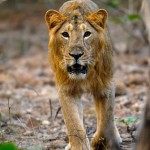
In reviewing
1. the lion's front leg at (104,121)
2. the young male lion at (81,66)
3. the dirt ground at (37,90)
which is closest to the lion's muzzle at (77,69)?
the young male lion at (81,66)

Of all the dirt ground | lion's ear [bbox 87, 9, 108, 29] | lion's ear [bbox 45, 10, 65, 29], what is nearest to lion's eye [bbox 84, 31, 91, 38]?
lion's ear [bbox 87, 9, 108, 29]

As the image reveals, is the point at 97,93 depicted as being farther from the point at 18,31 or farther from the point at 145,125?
the point at 18,31

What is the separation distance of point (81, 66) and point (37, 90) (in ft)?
14.6

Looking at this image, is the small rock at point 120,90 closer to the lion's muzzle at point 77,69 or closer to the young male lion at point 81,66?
the young male lion at point 81,66

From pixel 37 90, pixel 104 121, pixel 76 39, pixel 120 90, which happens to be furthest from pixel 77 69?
pixel 37 90

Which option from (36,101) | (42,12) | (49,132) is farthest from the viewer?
(42,12)

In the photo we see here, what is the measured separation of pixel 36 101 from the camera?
9852mm

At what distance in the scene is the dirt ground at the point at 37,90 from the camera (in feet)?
24.3

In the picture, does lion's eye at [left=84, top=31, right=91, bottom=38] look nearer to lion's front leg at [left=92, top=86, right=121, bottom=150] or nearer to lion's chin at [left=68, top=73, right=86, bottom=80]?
Answer: lion's chin at [left=68, top=73, right=86, bottom=80]

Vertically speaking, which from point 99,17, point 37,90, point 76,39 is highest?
point 99,17

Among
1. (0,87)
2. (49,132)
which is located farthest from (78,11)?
(0,87)

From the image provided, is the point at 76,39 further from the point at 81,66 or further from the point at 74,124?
the point at 74,124

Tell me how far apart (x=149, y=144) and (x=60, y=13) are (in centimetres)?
286

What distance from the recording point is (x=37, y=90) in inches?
422
